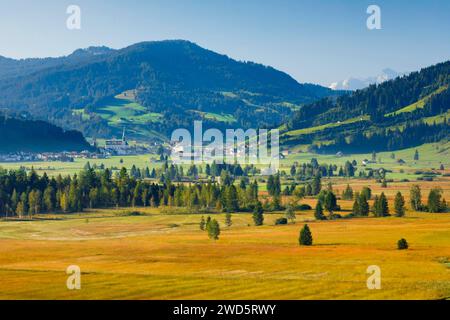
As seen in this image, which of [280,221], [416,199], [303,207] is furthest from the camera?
[303,207]

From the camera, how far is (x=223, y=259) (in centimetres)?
8756

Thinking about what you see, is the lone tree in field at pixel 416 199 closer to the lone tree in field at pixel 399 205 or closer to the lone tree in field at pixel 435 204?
the lone tree in field at pixel 435 204

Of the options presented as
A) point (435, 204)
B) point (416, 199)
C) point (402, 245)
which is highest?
point (416, 199)

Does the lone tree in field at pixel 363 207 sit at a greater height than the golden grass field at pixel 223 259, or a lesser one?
greater

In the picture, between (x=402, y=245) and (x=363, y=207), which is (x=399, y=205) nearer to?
(x=363, y=207)

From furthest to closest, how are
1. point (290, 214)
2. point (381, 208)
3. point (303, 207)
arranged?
point (303, 207)
point (381, 208)
point (290, 214)

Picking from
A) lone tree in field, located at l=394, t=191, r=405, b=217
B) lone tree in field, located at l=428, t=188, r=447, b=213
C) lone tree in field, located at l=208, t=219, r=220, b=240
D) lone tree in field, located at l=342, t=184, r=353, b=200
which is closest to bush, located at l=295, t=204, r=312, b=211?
lone tree in field, located at l=342, t=184, r=353, b=200

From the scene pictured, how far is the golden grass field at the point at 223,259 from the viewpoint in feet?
208

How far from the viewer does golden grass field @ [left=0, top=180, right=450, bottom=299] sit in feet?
208

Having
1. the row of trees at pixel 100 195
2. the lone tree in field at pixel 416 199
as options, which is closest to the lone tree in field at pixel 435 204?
the lone tree in field at pixel 416 199

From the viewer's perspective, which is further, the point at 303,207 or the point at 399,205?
the point at 303,207

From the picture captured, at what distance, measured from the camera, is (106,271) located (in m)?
77.2

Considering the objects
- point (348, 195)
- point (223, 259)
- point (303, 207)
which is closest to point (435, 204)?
point (303, 207)
